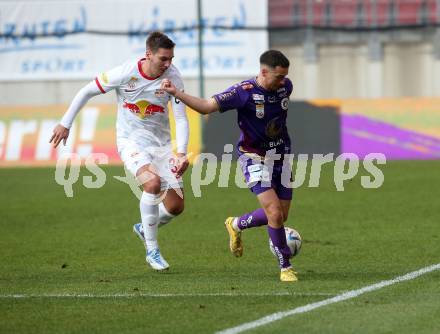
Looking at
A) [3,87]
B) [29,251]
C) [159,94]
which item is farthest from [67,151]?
[159,94]

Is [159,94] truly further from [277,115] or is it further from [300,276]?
[300,276]

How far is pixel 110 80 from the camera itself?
10.0 m

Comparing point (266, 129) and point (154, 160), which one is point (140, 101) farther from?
point (266, 129)

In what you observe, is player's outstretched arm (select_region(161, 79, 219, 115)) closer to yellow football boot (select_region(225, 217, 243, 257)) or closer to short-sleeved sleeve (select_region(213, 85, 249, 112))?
short-sleeved sleeve (select_region(213, 85, 249, 112))

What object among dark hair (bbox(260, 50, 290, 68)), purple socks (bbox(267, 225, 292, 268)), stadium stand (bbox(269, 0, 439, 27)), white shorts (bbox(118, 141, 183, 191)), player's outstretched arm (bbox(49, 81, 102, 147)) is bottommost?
purple socks (bbox(267, 225, 292, 268))

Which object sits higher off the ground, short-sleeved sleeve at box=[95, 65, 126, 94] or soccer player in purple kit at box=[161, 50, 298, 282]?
short-sleeved sleeve at box=[95, 65, 126, 94]

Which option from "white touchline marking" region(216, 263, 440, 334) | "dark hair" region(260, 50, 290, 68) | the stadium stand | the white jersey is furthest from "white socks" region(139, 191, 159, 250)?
the stadium stand

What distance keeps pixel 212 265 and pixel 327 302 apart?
8.54 feet

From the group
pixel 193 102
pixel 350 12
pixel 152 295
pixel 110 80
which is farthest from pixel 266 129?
pixel 350 12

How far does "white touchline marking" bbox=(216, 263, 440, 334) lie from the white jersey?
2.58 metres

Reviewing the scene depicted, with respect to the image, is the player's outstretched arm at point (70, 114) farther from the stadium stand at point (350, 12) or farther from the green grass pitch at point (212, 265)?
the stadium stand at point (350, 12)

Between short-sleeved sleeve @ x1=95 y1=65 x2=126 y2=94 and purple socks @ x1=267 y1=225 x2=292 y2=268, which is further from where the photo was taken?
short-sleeved sleeve @ x1=95 y1=65 x2=126 y2=94

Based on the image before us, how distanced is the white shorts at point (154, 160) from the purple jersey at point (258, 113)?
99 centimetres

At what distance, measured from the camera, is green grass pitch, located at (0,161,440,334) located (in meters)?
7.21
